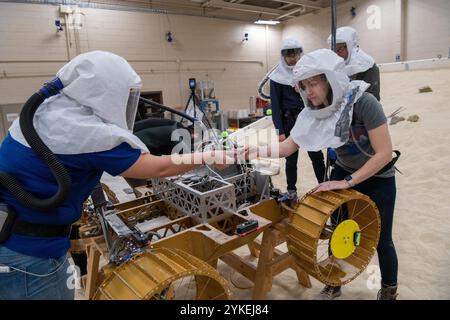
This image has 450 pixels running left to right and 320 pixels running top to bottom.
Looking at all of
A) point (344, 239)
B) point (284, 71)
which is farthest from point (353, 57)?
point (344, 239)

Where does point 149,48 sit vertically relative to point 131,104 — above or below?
above

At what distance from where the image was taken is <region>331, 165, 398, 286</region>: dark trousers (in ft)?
5.12

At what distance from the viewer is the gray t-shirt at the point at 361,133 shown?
140 cm

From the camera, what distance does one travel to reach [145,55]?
7039mm

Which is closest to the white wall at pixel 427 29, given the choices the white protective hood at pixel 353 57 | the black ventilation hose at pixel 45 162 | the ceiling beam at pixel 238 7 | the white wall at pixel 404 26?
the white wall at pixel 404 26

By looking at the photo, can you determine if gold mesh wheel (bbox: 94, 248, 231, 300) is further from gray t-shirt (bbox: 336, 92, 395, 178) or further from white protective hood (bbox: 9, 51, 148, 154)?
gray t-shirt (bbox: 336, 92, 395, 178)

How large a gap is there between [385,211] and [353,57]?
150cm

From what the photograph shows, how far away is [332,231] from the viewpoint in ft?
4.93

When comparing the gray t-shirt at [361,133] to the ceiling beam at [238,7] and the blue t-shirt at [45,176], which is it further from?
the ceiling beam at [238,7]

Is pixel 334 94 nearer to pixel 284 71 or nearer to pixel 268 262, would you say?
pixel 268 262
